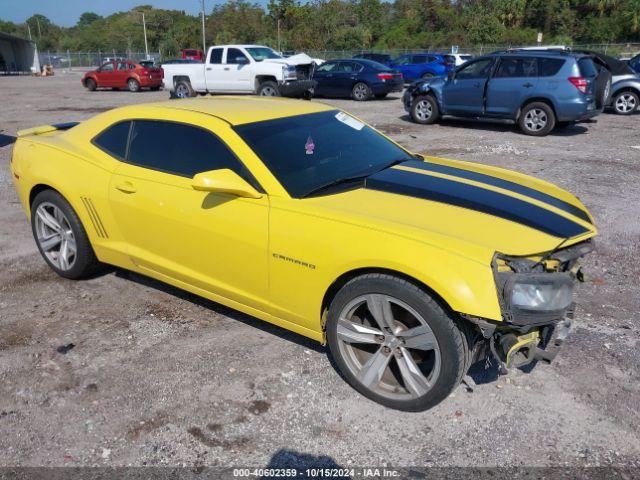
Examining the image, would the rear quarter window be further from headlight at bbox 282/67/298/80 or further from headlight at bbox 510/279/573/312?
headlight at bbox 510/279/573/312

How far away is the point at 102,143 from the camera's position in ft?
13.5

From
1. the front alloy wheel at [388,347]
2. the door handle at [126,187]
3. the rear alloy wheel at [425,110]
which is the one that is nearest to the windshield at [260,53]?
the rear alloy wheel at [425,110]

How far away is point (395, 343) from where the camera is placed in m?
2.90

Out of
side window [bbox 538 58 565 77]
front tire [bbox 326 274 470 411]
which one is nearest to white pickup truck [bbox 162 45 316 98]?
side window [bbox 538 58 565 77]

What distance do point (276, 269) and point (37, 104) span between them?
2023cm

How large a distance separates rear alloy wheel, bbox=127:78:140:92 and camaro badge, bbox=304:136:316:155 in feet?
79.9

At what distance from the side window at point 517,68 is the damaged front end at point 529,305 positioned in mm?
9431

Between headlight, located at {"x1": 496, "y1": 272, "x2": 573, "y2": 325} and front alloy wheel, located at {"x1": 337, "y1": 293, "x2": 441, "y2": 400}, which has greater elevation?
headlight, located at {"x1": 496, "y1": 272, "x2": 573, "y2": 325}

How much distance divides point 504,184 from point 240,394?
7.19 feet

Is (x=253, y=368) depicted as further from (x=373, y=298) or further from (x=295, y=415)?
(x=373, y=298)

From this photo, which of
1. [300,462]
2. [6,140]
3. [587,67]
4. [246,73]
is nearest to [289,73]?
[246,73]

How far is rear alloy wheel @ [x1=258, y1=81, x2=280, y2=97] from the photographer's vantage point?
1670 centimetres

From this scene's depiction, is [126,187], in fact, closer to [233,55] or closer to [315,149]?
[315,149]

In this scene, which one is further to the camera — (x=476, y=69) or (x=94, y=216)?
(x=476, y=69)
